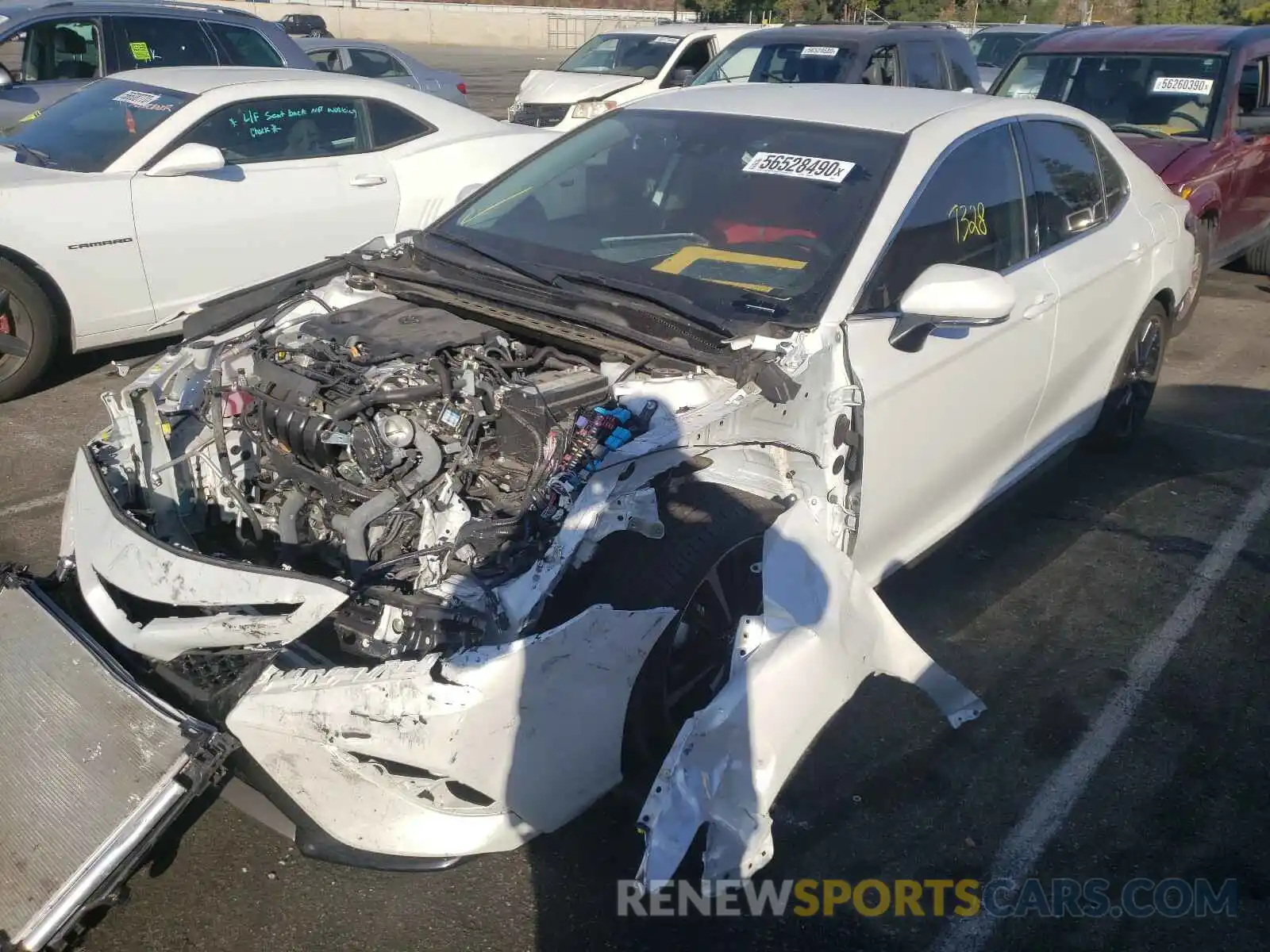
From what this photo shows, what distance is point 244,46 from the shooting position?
8.95 m

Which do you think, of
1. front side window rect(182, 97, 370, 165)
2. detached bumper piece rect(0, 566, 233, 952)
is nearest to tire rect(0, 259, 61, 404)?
front side window rect(182, 97, 370, 165)

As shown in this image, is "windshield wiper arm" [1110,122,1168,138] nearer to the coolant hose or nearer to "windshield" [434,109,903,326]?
"windshield" [434,109,903,326]

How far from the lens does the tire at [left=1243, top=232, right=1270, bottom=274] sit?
8.73m

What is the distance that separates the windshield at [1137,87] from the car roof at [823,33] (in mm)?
1952

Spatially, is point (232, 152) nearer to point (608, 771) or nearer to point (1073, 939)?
point (608, 771)

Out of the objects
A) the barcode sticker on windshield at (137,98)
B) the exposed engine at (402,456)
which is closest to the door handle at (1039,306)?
the exposed engine at (402,456)

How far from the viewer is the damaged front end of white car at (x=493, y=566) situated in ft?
7.78

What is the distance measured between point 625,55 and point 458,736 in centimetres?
1186

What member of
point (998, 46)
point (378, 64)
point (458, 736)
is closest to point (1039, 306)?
point (458, 736)

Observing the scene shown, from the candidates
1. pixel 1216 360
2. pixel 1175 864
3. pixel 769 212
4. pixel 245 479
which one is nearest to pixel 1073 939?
pixel 1175 864

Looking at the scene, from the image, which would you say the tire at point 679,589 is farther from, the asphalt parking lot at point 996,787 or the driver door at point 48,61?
the driver door at point 48,61

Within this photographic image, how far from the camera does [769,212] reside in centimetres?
354

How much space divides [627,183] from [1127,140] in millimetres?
4894

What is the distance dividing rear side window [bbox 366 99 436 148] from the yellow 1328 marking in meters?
4.28
